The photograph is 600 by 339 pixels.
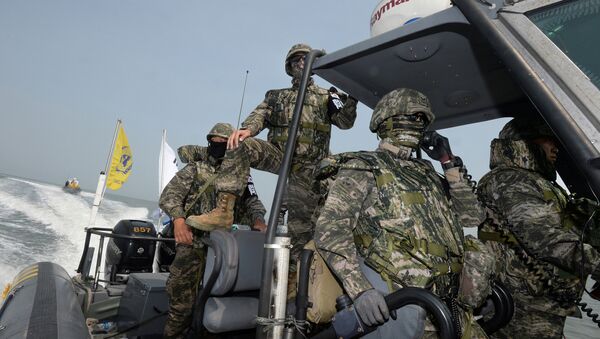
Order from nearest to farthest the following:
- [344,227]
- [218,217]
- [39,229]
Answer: [344,227] → [218,217] → [39,229]

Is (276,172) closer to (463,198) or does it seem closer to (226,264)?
(226,264)

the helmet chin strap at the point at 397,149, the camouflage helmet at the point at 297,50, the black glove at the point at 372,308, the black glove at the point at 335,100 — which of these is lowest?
the black glove at the point at 372,308

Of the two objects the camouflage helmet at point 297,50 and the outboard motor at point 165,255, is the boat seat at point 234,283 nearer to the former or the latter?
the camouflage helmet at point 297,50

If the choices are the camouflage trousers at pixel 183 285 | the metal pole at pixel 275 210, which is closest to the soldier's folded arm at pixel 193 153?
the camouflage trousers at pixel 183 285

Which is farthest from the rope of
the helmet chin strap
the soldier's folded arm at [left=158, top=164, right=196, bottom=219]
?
the soldier's folded arm at [left=158, top=164, right=196, bottom=219]

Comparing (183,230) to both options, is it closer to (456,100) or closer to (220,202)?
(220,202)

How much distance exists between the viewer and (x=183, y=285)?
145 inches

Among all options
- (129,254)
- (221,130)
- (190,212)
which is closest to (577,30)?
(221,130)

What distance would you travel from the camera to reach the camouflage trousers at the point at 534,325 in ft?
8.51

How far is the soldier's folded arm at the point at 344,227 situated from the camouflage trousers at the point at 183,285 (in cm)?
224

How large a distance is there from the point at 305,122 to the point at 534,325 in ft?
7.70

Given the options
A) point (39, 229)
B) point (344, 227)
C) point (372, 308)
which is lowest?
point (372, 308)

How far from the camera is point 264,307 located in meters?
1.74

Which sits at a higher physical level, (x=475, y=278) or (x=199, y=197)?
(x=199, y=197)
